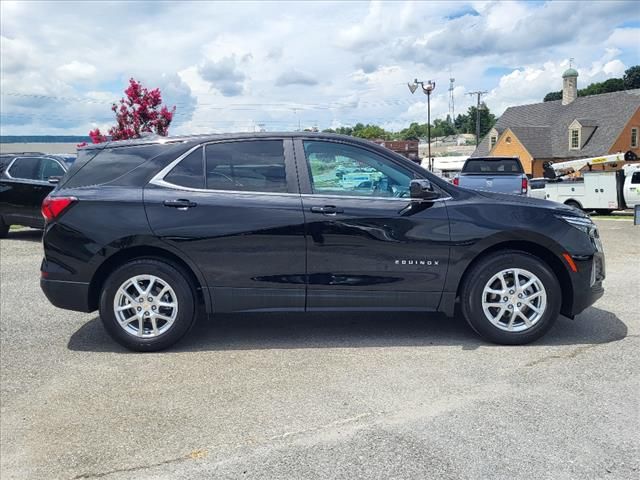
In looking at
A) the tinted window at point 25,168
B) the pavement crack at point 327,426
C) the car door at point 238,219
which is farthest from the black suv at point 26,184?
the pavement crack at point 327,426

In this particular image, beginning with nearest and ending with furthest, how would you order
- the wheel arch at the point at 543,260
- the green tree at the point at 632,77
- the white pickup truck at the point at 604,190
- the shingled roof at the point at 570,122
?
the wheel arch at the point at 543,260
the white pickup truck at the point at 604,190
the shingled roof at the point at 570,122
the green tree at the point at 632,77

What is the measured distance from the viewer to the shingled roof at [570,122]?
4494cm

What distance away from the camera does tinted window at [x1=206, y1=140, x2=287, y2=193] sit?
4723 mm

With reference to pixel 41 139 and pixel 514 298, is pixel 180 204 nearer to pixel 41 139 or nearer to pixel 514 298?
pixel 514 298

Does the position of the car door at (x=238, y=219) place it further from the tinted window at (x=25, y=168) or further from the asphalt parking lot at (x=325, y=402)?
the tinted window at (x=25, y=168)

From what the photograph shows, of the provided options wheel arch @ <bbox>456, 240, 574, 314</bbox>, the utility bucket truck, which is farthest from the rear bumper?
the utility bucket truck

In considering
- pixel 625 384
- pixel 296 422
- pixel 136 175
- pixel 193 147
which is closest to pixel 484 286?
pixel 625 384

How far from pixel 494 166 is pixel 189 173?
35.9 feet

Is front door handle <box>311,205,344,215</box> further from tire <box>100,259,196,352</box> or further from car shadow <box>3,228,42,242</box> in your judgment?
car shadow <box>3,228,42,242</box>

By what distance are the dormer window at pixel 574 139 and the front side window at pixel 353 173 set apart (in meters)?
47.3

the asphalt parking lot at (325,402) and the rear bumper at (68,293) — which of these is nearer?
the asphalt parking lot at (325,402)

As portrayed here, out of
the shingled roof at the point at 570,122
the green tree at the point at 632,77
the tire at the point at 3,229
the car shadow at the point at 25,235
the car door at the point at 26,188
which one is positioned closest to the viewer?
the car door at the point at 26,188

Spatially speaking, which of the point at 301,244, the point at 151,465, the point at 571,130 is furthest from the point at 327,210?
the point at 571,130

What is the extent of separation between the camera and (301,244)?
4617 mm
